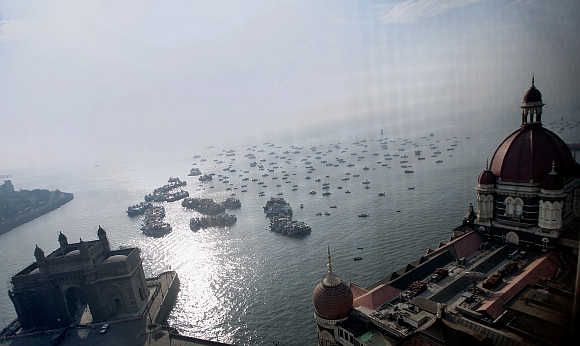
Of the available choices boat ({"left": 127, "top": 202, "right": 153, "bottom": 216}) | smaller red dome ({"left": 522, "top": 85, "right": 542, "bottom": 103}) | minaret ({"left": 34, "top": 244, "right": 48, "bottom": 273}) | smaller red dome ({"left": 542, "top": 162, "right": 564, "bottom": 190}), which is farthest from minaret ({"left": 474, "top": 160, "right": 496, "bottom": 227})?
boat ({"left": 127, "top": 202, "right": 153, "bottom": 216})

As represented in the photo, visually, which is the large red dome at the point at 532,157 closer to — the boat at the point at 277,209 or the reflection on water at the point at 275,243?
the reflection on water at the point at 275,243

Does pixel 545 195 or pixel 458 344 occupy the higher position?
pixel 545 195

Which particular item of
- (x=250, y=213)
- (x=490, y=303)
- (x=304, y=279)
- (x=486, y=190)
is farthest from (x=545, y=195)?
(x=250, y=213)

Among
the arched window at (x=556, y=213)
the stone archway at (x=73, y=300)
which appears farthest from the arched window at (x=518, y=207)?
the stone archway at (x=73, y=300)

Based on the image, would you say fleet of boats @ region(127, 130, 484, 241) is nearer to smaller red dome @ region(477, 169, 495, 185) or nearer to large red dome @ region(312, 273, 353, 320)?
smaller red dome @ region(477, 169, 495, 185)

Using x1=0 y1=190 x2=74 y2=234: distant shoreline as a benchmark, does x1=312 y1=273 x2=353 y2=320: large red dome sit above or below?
above

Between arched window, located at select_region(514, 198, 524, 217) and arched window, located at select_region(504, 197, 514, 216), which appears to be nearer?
arched window, located at select_region(514, 198, 524, 217)

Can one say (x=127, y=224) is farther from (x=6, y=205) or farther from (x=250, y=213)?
(x=6, y=205)
